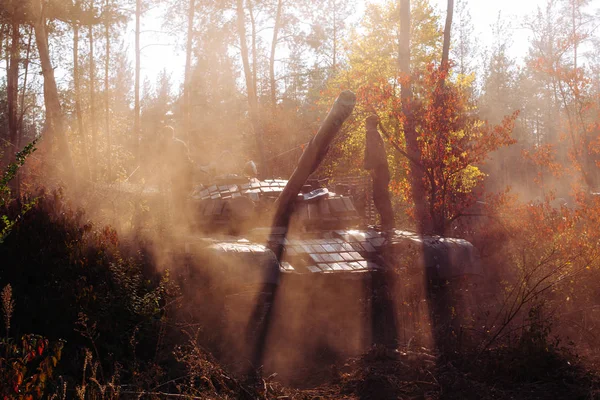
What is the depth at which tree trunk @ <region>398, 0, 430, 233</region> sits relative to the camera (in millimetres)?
11430

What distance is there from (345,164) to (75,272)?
14405 mm

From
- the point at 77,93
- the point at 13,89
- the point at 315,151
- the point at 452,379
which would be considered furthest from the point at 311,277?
the point at 77,93

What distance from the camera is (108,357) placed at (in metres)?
4.74

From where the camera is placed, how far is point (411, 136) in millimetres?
11508

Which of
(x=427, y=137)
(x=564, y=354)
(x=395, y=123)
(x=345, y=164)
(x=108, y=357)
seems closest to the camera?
(x=108, y=357)

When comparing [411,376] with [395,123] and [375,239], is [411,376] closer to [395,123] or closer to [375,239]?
[375,239]

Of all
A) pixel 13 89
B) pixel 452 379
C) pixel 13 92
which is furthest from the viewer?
pixel 13 89

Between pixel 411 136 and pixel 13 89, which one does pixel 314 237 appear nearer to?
pixel 411 136

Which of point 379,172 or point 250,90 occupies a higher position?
point 250,90

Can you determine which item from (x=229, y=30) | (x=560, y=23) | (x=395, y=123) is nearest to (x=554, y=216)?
(x=395, y=123)

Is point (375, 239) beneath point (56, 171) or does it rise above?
beneath

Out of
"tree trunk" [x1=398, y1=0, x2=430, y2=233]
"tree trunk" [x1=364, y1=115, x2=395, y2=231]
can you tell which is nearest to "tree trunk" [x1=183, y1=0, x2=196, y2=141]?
"tree trunk" [x1=398, y1=0, x2=430, y2=233]

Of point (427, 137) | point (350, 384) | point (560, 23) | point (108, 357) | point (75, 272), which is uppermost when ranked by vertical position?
point (560, 23)

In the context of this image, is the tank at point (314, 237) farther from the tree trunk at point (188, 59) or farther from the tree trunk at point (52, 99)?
the tree trunk at point (188, 59)
